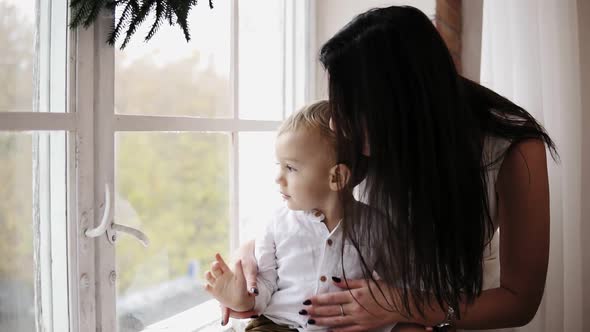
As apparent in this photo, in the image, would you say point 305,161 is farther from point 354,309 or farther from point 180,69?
point 180,69

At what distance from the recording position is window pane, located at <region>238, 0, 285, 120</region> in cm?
155

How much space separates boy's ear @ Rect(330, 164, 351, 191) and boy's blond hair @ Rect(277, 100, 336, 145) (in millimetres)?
60

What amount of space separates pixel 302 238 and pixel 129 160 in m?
0.45

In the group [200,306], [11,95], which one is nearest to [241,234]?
[200,306]

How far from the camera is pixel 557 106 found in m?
1.58

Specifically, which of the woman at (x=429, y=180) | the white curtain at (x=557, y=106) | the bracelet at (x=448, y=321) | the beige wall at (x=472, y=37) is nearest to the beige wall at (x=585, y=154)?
the white curtain at (x=557, y=106)

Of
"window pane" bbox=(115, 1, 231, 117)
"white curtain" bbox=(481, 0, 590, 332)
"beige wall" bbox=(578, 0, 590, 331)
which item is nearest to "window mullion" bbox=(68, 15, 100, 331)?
"window pane" bbox=(115, 1, 231, 117)

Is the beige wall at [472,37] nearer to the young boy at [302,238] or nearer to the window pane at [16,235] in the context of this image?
the young boy at [302,238]

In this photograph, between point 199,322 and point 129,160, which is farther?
point 199,322

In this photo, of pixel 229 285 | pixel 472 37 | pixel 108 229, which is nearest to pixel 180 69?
pixel 108 229

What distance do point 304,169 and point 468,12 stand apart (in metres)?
1.44

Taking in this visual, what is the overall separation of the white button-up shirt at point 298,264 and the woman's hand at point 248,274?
0.06 ft

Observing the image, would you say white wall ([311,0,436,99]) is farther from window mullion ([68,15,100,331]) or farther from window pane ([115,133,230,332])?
window mullion ([68,15,100,331])

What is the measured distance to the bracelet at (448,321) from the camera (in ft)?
3.67
